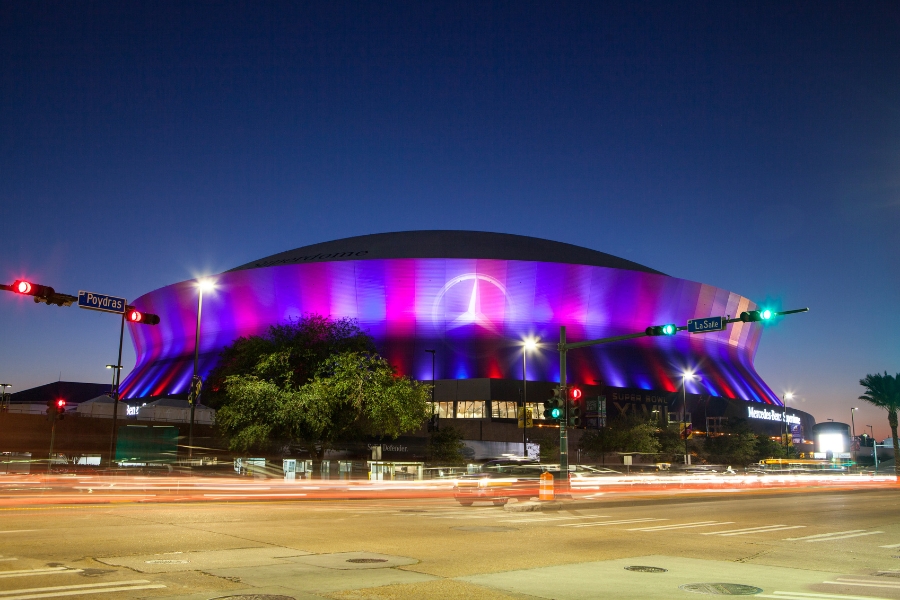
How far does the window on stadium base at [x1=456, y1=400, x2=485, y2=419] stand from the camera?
73.8m

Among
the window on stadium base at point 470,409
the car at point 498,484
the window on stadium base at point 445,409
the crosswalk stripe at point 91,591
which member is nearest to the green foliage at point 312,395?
the car at point 498,484

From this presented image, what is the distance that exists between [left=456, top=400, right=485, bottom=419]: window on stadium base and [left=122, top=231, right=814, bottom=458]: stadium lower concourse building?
113 mm

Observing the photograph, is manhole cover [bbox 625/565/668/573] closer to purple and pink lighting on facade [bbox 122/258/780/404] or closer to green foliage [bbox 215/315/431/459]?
green foliage [bbox 215/315/431/459]

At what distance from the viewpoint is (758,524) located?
1842 cm

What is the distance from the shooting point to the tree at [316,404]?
39.4 m

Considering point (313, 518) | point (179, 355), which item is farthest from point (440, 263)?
point (313, 518)

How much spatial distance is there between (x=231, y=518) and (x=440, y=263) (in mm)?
60201

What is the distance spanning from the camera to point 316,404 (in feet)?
129

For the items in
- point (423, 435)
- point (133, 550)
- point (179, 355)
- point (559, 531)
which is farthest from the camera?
point (179, 355)

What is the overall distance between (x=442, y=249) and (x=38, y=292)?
70239mm

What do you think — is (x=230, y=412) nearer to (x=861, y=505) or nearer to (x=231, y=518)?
(x=231, y=518)

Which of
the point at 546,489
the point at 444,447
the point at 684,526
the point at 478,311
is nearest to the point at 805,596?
the point at 684,526

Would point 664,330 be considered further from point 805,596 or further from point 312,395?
point 312,395

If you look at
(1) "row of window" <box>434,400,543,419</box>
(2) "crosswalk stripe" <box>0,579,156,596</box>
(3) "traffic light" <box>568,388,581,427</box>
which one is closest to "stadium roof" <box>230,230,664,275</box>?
(1) "row of window" <box>434,400,543,419</box>
